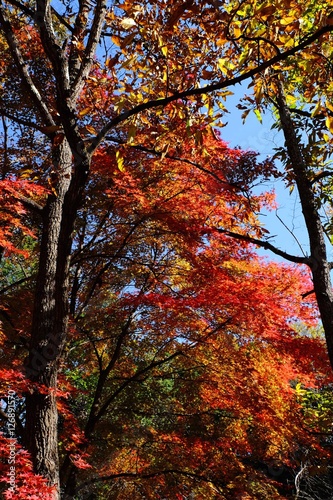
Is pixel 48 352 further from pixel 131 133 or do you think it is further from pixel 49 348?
pixel 131 133

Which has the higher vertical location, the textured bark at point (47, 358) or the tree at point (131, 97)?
the tree at point (131, 97)

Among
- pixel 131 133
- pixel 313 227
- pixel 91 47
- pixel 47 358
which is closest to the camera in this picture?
pixel 131 133

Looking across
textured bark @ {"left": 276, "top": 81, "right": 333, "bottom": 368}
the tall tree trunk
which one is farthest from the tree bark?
textured bark @ {"left": 276, "top": 81, "right": 333, "bottom": 368}

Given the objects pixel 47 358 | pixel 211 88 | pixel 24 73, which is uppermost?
pixel 24 73

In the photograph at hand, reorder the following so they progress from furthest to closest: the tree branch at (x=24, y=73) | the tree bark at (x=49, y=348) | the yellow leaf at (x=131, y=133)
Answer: the tree branch at (x=24, y=73) → the tree bark at (x=49, y=348) → the yellow leaf at (x=131, y=133)

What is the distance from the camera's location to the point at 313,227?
509 cm

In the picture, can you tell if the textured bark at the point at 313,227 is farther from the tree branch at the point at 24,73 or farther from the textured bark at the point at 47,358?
the tree branch at the point at 24,73

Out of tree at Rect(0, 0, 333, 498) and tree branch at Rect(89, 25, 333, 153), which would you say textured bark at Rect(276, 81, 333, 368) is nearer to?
tree at Rect(0, 0, 333, 498)

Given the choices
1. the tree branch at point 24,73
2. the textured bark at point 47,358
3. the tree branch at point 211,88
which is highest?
the tree branch at point 24,73

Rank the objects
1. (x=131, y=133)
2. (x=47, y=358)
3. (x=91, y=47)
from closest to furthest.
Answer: (x=131, y=133) → (x=47, y=358) → (x=91, y=47)

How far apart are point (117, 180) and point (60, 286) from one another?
2.66 m

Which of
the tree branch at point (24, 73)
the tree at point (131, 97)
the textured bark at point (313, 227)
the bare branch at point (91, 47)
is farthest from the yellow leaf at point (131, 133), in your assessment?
the textured bark at point (313, 227)

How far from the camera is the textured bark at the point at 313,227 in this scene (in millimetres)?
4637

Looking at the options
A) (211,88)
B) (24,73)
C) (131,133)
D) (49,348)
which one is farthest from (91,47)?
(49,348)
